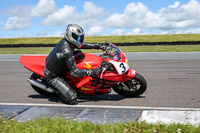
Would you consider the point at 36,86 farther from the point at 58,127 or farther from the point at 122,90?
the point at 58,127

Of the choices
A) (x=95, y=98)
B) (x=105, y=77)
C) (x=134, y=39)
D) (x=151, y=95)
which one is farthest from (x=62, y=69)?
(x=134, y=39)

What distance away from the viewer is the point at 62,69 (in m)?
5.92

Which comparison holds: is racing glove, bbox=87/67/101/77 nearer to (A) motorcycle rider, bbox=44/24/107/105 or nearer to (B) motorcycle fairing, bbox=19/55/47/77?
(A) motorcycle rider, bbox=44/24/107/105

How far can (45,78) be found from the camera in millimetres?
6051

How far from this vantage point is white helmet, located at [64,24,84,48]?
5621 millimetres

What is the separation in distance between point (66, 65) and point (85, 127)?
1.98 metres

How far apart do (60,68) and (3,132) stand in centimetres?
223

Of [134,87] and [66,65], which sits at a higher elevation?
[66,65]

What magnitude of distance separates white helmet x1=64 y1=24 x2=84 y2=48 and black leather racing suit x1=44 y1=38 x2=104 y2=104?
0.11 meters

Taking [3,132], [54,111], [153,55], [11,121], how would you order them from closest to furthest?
[3,132]
[11,121]
[54,111]
[153,55]

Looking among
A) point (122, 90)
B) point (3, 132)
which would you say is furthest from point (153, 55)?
point (3, 132)

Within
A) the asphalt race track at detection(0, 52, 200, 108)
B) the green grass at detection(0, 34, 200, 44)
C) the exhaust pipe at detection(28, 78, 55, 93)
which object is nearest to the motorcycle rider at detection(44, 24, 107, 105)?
the exhaust pipe at detection(28, 78, 55, 93)

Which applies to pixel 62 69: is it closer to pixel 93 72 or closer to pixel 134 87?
pixel 93 72

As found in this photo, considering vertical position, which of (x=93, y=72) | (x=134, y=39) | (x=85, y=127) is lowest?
(x=85, y=127)
